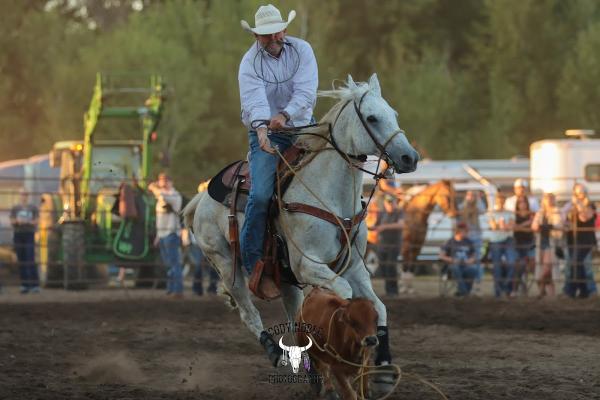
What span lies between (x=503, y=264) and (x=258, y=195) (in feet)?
31.9

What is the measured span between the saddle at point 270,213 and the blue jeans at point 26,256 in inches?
389

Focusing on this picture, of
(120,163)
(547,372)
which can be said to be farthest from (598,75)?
(547,372)

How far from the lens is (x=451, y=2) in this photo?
4556 centimetres

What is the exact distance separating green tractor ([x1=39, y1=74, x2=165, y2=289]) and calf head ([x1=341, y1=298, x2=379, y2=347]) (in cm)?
1060

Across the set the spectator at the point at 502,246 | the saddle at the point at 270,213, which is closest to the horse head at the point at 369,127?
the saddle at the point at 270,213

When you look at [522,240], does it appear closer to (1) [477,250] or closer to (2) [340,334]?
(1) [477,250]

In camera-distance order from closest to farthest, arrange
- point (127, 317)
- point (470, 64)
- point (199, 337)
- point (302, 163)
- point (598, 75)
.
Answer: point (302, 163) → point (199, 337) → point (127, 317) → point (598, 75) → point (470, 64)

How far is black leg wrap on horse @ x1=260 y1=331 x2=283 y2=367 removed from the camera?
25.6 feet

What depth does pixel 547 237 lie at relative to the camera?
16906mm

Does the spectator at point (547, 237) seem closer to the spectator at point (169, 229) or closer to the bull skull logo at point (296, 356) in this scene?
the spectator at point (169, 229)

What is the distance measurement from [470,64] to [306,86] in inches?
1381

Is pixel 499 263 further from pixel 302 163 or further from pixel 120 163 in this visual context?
pixel 302 163

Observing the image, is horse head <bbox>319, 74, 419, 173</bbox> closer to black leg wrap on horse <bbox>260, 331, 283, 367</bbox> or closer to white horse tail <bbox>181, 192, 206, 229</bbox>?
black leg wrap on horse <bbox>260, 331, 283, 367</bbox>

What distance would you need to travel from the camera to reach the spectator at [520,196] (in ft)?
55.8
